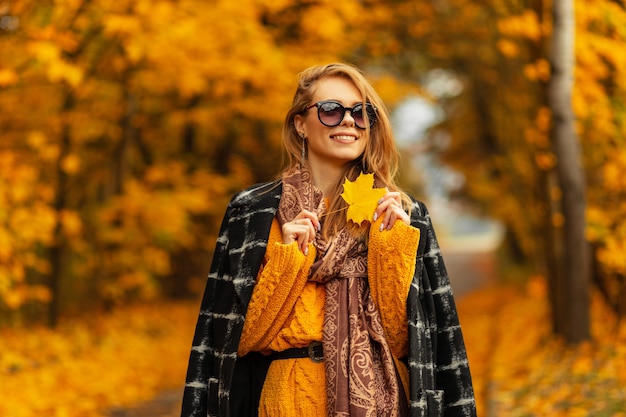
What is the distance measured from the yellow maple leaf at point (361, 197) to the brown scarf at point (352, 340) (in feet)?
0.26

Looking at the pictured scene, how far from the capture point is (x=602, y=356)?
9.18 m

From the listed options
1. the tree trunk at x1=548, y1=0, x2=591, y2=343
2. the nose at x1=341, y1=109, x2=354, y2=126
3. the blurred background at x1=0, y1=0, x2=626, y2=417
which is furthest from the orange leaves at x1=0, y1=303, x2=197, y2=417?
the nose at x1=341, y1=109, x2=354, y2=126

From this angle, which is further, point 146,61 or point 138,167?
point 138,167

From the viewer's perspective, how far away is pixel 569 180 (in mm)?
9539

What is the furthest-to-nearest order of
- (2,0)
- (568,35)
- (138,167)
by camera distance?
(138,167) → (568,35) → (2,0)

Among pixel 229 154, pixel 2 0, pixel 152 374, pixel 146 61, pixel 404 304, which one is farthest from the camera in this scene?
pixel 229 154

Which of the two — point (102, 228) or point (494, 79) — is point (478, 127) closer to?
point (494, 79)

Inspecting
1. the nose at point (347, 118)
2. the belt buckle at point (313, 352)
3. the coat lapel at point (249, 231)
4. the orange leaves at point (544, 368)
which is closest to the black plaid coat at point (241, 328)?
the coat lapel at point (249, 231)

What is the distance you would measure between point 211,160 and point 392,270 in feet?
49.2

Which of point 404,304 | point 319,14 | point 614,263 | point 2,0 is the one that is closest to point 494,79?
point 319,14

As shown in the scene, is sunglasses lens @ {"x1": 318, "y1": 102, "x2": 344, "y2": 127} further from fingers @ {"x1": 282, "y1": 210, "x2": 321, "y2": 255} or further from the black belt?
the black belt

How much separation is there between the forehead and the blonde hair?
13 mm

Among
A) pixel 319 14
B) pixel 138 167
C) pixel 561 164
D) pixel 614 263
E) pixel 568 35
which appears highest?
pixel 319 14

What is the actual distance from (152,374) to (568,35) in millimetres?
6035
